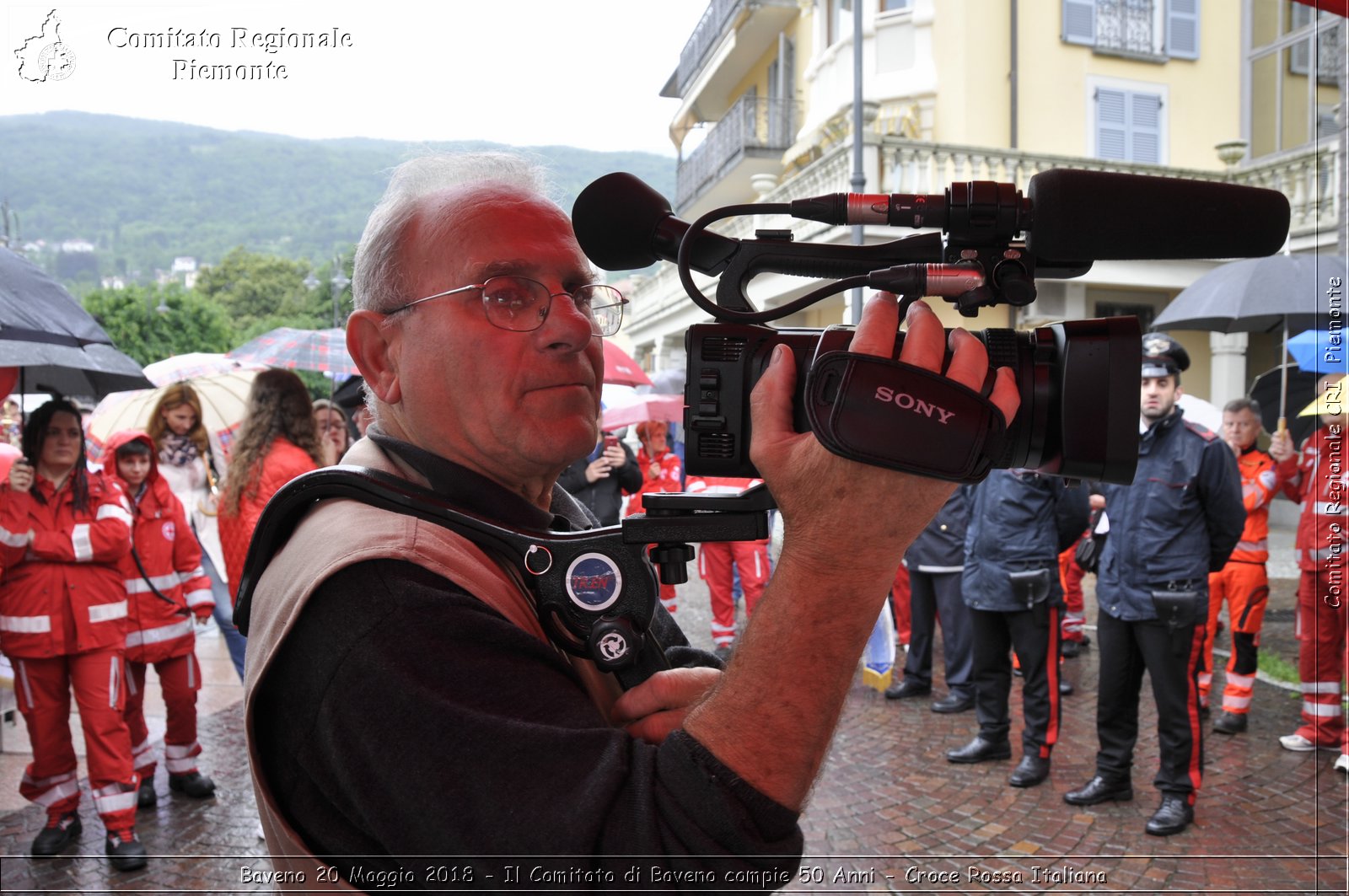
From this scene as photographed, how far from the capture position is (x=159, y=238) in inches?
1548

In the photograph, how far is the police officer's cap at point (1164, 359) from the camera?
4703 mm

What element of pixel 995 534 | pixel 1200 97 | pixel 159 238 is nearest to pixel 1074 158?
pixel 1200 97

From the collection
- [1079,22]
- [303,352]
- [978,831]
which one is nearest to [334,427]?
[303,352]

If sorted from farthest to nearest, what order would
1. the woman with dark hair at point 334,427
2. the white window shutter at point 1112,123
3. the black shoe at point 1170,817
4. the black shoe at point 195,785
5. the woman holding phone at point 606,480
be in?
the white window shutter at point 1112,123 < the woman holding phone at point 606,480 < the woman with dark hair at point 334,427 < the black shoe at point 195,785 < the black shoe at point 1170,817

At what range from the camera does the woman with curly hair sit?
5152 mm

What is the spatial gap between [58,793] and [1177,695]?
5351mm

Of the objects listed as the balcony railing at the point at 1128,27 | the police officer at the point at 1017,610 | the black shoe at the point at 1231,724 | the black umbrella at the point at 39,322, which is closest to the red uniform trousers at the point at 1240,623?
the black shoe at the point at 1231,724

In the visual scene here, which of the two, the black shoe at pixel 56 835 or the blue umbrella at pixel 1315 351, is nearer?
the black shoe at pixel 56 835

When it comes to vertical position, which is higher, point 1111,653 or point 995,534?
point 995,534

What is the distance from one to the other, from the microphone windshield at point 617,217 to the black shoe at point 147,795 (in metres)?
5.00

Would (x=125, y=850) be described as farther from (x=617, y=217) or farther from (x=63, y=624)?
(x=617, y=217)

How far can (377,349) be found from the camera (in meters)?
1.42

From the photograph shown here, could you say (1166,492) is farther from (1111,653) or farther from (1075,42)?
(1075,42)

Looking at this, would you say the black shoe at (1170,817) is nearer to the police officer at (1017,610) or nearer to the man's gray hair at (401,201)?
the police officer at (1017,610)
